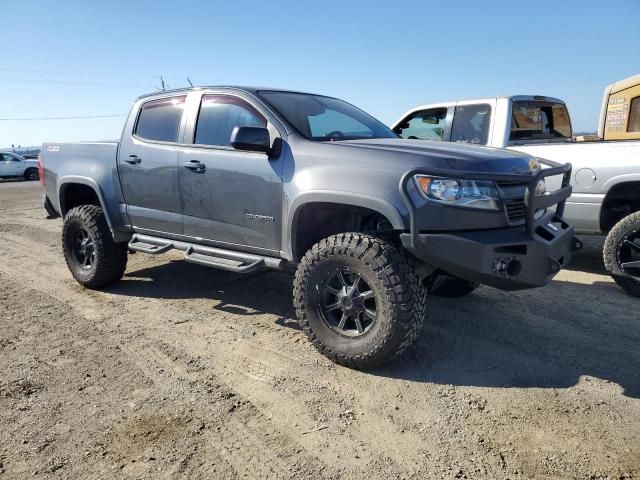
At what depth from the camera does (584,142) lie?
5.06m

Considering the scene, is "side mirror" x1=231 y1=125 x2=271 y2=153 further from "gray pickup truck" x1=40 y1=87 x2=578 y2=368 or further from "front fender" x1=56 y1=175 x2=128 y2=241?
"front fender" x1=56 y1=175 x2=128 y2=241

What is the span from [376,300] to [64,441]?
190cm

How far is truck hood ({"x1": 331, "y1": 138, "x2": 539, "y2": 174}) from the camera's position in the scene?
3.02m

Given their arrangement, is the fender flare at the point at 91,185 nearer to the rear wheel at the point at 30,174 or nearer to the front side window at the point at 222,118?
the front side window at the point at 222,118

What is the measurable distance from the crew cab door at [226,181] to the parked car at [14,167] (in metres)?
27.3

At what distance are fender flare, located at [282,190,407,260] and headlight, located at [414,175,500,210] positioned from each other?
0.23 m

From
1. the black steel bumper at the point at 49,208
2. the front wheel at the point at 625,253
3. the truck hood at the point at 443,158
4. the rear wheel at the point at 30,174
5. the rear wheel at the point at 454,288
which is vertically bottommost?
the rear wheel at the point at 30,174

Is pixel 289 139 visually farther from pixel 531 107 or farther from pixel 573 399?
pixel 531 107

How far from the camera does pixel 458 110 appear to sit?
239 inches

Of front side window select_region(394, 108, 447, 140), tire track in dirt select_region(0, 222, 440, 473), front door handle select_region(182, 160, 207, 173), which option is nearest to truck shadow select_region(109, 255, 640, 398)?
tire track in dirt select_region(0, 222, 440, 473)

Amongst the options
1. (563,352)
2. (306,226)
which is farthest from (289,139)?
(563,352)

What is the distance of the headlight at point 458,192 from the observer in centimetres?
297

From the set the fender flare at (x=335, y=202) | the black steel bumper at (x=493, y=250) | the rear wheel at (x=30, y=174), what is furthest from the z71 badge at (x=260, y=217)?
the rear wheel at (x=30, y=174)

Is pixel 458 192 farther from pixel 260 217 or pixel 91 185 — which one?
pixel 91 185
